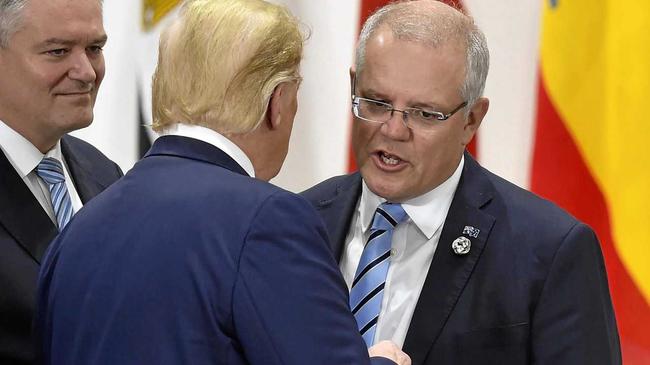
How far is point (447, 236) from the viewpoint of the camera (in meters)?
2.05

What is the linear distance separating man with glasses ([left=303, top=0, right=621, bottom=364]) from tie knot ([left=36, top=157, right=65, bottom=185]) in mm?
576

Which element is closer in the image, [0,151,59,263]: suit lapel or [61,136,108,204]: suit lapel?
[0,151,59,263]: suit lapel

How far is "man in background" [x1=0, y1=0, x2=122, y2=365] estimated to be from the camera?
2084mm

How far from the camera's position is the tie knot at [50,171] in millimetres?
2184

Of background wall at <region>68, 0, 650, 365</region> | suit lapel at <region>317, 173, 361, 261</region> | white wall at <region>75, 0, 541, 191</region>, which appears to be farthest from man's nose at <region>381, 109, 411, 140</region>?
white wall at <region>75, 0, 541, 191</region>

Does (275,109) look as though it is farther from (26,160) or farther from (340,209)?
(26,160)

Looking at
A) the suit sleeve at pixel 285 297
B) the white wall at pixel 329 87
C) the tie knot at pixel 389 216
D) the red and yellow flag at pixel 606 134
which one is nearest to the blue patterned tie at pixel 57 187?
the tie knot at pixel 389 216

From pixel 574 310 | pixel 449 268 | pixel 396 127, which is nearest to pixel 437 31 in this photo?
pixel 396 127

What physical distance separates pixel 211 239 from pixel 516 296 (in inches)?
28.3

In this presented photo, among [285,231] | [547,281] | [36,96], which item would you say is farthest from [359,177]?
[285,231]

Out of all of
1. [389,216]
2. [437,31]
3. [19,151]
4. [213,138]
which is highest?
[437,31]

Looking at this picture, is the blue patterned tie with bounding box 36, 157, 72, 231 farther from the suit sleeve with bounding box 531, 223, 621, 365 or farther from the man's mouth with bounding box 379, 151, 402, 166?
the suit sleeve with bounding box 531, 223, 621, 365

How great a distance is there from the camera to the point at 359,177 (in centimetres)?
226

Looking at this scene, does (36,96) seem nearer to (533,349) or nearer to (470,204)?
(470,204)
